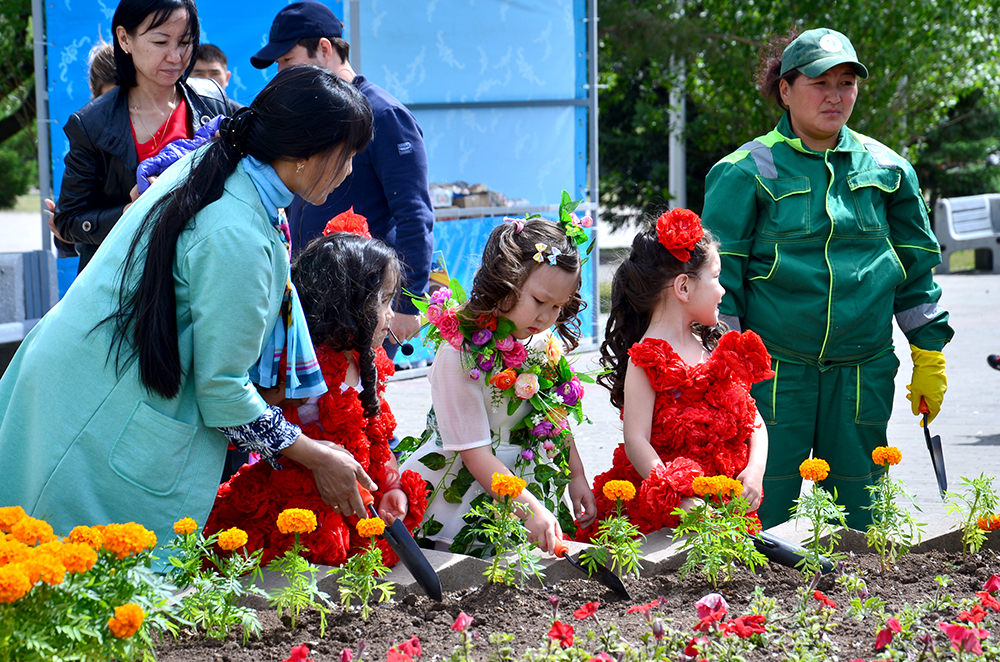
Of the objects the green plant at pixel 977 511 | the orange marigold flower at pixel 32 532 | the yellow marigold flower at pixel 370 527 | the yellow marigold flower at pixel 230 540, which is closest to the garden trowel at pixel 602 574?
the yellow marigold flower at pixel 370 527

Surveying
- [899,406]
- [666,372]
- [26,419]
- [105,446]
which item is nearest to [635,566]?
[666,372]

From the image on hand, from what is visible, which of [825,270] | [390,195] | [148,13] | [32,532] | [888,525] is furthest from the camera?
[390,195]

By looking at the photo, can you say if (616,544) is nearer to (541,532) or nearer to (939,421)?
(541,532)

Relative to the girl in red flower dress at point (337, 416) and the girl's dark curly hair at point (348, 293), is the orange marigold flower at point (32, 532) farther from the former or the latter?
the girl's dark curly hair at point (348, 293)

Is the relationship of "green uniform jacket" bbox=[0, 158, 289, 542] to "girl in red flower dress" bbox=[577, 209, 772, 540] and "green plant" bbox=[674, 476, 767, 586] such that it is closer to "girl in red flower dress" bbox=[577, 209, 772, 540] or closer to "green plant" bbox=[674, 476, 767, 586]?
→ "green plant" bbox=[674, 476, 767, 586]

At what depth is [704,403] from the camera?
2857mm

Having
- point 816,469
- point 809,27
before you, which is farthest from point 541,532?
→ point 809,27

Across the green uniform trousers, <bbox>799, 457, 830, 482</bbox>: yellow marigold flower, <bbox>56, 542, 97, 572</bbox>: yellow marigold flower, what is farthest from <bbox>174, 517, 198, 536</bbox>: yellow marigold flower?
the green uniform trousers

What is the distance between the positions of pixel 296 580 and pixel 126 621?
19.8 inches

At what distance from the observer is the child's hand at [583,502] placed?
2910 millimetres

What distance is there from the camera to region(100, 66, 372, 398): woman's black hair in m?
2.02

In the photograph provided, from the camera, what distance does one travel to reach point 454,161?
→ 29.9 ft

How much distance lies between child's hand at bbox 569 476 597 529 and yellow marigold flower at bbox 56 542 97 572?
60.7 inches

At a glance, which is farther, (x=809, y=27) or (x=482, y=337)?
(x=809, y=27)
